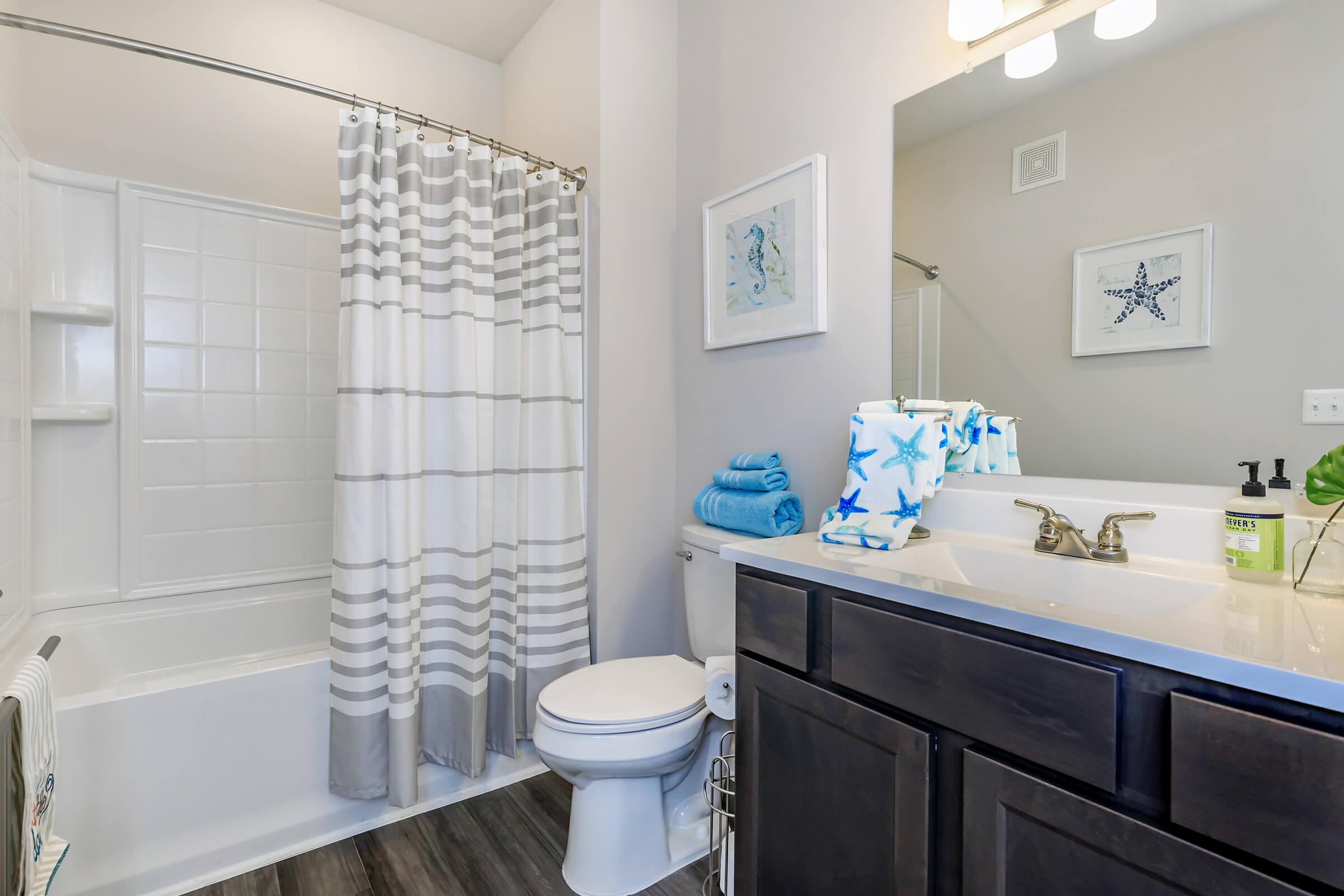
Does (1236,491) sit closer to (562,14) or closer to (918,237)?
(918,237)

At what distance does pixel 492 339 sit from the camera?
1905mm

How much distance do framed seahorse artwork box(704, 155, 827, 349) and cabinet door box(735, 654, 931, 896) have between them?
958 mm

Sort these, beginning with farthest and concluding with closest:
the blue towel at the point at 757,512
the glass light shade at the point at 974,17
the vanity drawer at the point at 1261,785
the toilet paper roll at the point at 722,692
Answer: the blue towel at the point at 757,512 → the toilet paper roll at the point at 722,692 → the glass light shade at the point at 974,17 → the vanity drawer at the point at 1261,785

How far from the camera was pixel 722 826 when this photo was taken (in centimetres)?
151

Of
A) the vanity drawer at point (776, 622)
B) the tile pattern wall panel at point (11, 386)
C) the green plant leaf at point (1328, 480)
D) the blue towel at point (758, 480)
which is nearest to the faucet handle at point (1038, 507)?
the green plant leaf at point (1328, 480)

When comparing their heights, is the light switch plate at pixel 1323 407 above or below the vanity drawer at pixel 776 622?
above

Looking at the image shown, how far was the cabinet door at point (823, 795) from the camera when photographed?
2.97ft

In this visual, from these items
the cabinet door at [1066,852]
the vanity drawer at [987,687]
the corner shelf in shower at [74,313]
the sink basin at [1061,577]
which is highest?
the corner shelf in shower at [74,313]

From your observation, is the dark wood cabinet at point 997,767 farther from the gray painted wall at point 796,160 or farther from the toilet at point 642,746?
the gray painted wall at point 796,160

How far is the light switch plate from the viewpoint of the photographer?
3.06ft

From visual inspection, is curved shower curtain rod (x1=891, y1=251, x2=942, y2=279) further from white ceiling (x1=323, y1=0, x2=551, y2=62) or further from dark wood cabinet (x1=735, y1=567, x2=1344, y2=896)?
white ceiling (x1=323, y1=0, x2=551, y2=62)

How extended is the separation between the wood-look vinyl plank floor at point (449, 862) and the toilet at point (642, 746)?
7cm

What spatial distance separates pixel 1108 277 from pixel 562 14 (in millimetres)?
1991

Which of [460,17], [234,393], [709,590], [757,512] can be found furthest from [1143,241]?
[234,393]
